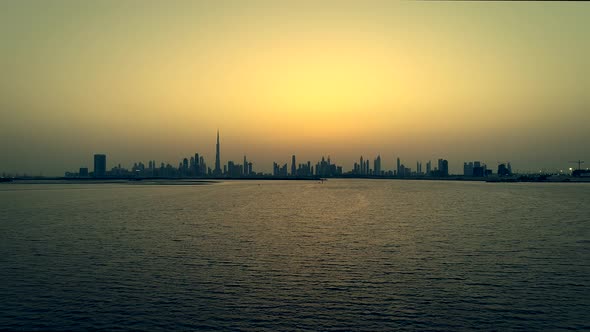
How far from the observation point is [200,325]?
2258cm

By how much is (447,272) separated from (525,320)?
1076cm

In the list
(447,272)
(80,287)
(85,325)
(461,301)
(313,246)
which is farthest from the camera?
(313,246)

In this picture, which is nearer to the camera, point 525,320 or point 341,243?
point 525,320

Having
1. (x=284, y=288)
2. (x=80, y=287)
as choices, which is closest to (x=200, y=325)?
(x=284, y=288)

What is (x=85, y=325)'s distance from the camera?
73.7 ft

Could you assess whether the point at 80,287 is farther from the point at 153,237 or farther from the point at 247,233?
the point at 247,233

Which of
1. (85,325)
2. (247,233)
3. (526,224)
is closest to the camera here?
(85,325)

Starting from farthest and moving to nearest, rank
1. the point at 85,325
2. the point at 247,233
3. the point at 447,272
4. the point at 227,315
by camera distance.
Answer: the point at 247,233
the point at 447,272
the point at 227,315
the point at 85,325

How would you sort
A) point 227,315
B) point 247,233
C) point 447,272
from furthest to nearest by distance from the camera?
point 247,233
point 447,272
point 227,315

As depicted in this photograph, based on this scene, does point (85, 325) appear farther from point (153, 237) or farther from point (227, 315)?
point (153, 237)

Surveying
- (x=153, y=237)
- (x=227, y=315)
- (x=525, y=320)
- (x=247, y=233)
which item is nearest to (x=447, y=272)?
(x=525, y=320)

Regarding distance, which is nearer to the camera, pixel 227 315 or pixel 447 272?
pixel 227 315

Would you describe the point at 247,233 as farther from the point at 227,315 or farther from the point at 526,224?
the point at 526,224

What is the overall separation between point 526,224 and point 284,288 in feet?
167
